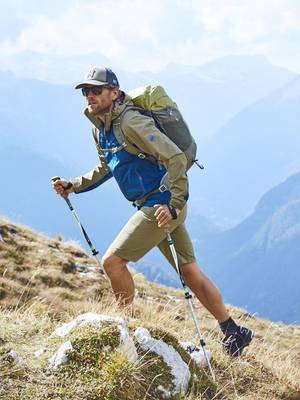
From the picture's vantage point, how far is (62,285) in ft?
43.7

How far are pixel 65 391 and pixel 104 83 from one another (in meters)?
3.35

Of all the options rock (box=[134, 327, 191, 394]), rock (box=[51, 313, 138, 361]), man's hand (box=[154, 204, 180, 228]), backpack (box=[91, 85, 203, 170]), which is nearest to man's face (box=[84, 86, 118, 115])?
backpack (box=[91, 85, 203, 170])

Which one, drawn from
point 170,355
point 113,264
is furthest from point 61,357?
point 113,264

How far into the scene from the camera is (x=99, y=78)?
21.4 ft

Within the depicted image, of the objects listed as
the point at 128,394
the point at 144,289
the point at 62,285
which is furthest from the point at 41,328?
the point at 144,289

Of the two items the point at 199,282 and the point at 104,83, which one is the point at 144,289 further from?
the point at 104,83

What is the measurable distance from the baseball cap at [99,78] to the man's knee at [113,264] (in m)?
1.92

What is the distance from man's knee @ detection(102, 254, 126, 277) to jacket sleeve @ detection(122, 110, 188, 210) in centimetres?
98

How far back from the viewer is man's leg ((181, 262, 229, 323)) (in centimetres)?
717

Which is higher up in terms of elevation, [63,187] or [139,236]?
[63,187]

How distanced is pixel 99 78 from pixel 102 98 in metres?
0.22

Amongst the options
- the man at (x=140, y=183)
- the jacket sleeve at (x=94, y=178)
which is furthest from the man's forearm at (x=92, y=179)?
the man at (x=140, y=183)

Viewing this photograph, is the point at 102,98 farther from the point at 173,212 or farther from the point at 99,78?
the point at 173,212

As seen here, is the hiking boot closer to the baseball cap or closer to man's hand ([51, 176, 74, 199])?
man's hand ([51, 176, 74, 199])
